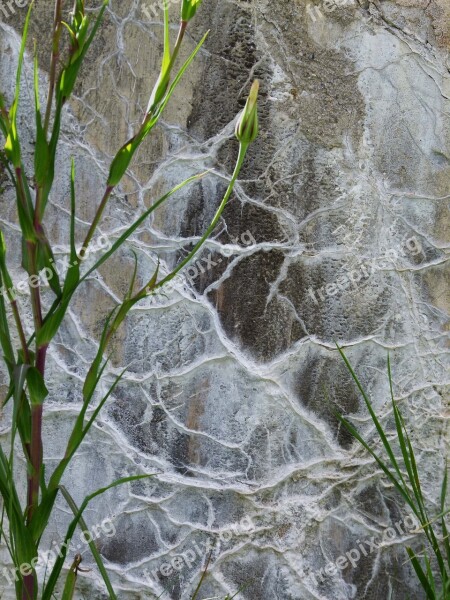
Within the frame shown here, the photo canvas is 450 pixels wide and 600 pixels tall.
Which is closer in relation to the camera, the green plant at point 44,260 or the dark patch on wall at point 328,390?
the green plant at point 44,260

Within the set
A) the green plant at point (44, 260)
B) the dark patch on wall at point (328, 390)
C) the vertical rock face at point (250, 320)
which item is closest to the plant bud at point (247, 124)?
the green plant at point (44, 260)

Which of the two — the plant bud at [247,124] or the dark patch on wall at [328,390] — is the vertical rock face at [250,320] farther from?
the plant bud at [247,124]

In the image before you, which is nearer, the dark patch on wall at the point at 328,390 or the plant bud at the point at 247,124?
the plant bud at the point at 247,124

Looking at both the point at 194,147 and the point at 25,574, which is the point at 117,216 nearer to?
the point at 194,147

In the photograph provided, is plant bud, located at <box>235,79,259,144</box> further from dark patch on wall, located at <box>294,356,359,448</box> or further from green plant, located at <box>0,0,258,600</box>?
dark patch on wall, located at <box>294,356,359,448</box>

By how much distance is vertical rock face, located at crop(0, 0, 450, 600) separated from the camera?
141cm

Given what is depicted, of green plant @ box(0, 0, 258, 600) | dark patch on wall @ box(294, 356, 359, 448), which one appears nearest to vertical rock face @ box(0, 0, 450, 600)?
dark patch on wall @ box(294, 356, 359, 448)

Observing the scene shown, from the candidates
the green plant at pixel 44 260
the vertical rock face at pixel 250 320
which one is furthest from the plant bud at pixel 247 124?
the vertical rock face at pixel 250 320

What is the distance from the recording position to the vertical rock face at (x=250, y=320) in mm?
1411

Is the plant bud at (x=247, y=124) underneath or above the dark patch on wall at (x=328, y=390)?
above

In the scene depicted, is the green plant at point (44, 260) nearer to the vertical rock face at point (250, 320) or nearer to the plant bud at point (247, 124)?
the plant bud at point (247, 124)

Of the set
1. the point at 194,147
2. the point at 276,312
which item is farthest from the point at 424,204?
the point at 194,147

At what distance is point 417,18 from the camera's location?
1.49 metres

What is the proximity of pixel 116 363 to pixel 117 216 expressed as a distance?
291 millimetres
